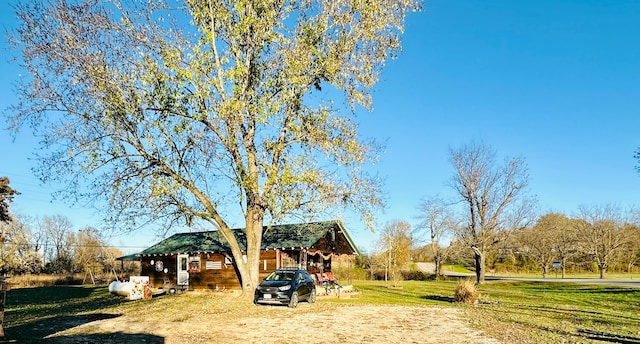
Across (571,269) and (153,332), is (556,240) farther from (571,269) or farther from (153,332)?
(153,332)

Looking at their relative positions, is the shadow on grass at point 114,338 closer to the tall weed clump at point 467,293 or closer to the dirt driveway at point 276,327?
the dirt driveway at point 276,327

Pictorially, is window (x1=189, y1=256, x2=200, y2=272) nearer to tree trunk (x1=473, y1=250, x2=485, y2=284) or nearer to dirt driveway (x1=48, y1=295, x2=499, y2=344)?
dirt driveway (x1=48, y1=295, x2=499, y2=344)

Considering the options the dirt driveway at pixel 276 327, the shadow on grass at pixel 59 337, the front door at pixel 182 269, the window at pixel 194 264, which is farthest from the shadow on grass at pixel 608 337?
the front door at pixel 182 269

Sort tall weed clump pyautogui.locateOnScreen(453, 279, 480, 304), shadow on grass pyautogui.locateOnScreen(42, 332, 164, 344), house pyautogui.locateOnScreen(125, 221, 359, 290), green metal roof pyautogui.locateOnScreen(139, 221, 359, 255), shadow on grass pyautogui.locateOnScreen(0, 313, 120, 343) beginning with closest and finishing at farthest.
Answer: shadow on grass pyautogui.locateOnScreen(42, 332, 164, 344) < shadow on grass pyautogui.locateOnScreen(0, 313, 120, 343) < tall weed clump pyautogui.locateOnScreen(453, 279, 480, 304) < green metal roof pyautogui.locateOnScreen(139, 221, 359, 255) < house pyautogui.locateOnScreen(125, 221, 359, 290)

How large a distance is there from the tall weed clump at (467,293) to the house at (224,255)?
849cm

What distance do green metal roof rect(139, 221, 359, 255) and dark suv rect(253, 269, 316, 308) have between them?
6.09 m

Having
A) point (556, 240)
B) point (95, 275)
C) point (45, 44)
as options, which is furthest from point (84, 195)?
point (556, 240)

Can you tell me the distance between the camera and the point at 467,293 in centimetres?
2361

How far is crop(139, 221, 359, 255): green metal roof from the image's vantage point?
28.5m

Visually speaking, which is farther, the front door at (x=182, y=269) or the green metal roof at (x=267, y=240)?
the front door at (x=182, y=269)

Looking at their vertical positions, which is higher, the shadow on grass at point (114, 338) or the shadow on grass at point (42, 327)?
the shadow on grass at point (114, 338)

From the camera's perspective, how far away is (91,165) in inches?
725

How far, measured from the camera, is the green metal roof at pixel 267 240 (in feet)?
93.4

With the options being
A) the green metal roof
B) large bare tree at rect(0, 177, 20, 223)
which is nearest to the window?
the green metal roof
